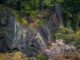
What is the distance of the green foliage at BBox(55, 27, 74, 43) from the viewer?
690 inches

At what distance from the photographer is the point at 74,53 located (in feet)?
46.8

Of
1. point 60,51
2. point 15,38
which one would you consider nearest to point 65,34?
point 15,38

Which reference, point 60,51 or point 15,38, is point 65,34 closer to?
point 15,38

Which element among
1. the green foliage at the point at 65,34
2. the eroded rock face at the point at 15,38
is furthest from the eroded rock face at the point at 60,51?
the green foliage at the point at 65,34

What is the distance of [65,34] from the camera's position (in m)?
18.5

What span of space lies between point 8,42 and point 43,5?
464cm

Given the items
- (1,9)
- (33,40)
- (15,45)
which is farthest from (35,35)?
(1,9)

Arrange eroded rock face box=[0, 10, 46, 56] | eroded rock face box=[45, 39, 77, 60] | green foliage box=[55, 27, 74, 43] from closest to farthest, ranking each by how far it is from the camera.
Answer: eroded rock face box=[45, 39, 77, 60]
eroded rock face box=[0, 10, 46, 56]
green foliage box=[55, 27, 74, 43]

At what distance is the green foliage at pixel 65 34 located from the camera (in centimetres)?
1753

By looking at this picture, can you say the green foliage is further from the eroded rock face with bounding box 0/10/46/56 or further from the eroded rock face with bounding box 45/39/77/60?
the eroded rock face with bounding box 45/39/77/60

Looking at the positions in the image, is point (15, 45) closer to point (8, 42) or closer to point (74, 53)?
point (8, 42)

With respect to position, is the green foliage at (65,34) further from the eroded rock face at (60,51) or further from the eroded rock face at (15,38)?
the eroded rock face at (60,51)

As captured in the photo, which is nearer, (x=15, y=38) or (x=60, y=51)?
(x=60, y=51)

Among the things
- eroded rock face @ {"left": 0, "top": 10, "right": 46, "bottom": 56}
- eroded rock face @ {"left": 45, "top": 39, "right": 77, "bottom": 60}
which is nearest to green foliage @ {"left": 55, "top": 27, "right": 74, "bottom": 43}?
eroded rock face @ {"left": 0, "top": 10, "right": 46, "bottom": 56}
